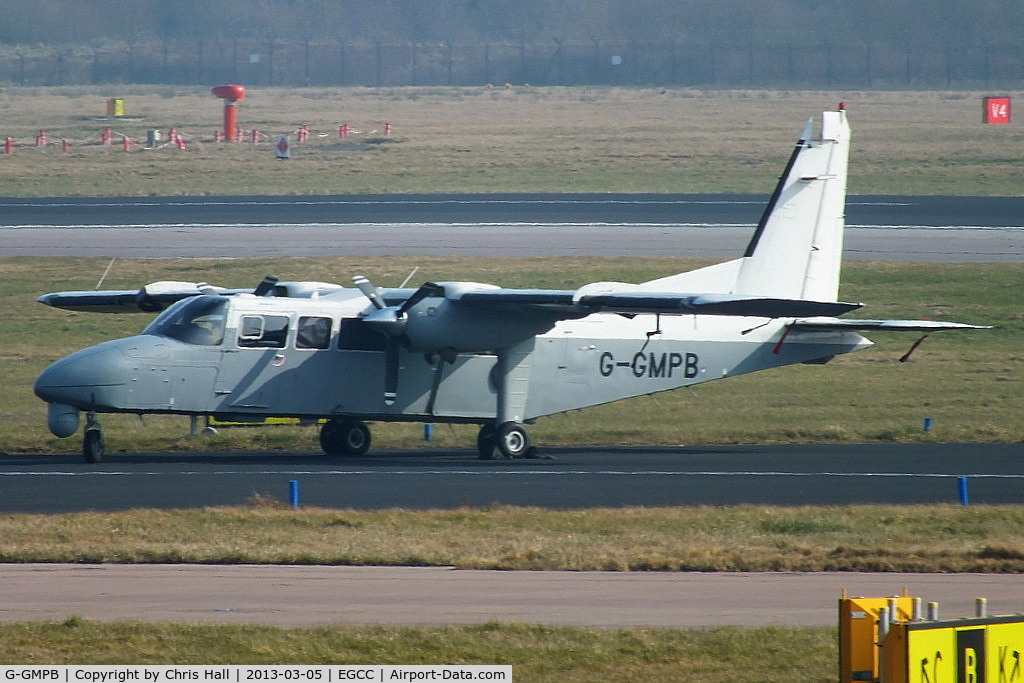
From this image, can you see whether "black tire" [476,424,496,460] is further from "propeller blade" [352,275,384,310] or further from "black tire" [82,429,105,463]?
"black tire" [82,429,105,463]

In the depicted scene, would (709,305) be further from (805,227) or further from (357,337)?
(357,337)

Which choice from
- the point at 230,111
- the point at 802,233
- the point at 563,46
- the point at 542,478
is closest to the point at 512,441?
the point at 542,478

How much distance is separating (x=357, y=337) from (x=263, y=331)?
149 centimetres

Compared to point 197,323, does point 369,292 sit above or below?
above

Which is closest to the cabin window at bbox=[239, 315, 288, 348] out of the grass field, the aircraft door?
the aircraft door

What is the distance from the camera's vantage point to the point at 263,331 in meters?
23.1

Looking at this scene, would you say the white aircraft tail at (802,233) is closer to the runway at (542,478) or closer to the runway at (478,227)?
the runway at (542,478)

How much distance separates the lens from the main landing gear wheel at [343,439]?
24.1 meters

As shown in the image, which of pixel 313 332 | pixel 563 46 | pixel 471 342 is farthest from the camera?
pixel 563 46

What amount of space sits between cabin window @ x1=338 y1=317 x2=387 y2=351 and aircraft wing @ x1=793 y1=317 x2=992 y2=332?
6.88 meters

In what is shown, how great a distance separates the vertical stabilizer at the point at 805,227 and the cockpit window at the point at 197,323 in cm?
874

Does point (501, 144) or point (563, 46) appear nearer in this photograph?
point (501, 144)

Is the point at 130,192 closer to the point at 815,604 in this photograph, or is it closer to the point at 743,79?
the point at 815,604

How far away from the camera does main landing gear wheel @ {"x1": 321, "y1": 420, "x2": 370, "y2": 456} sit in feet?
79.2
